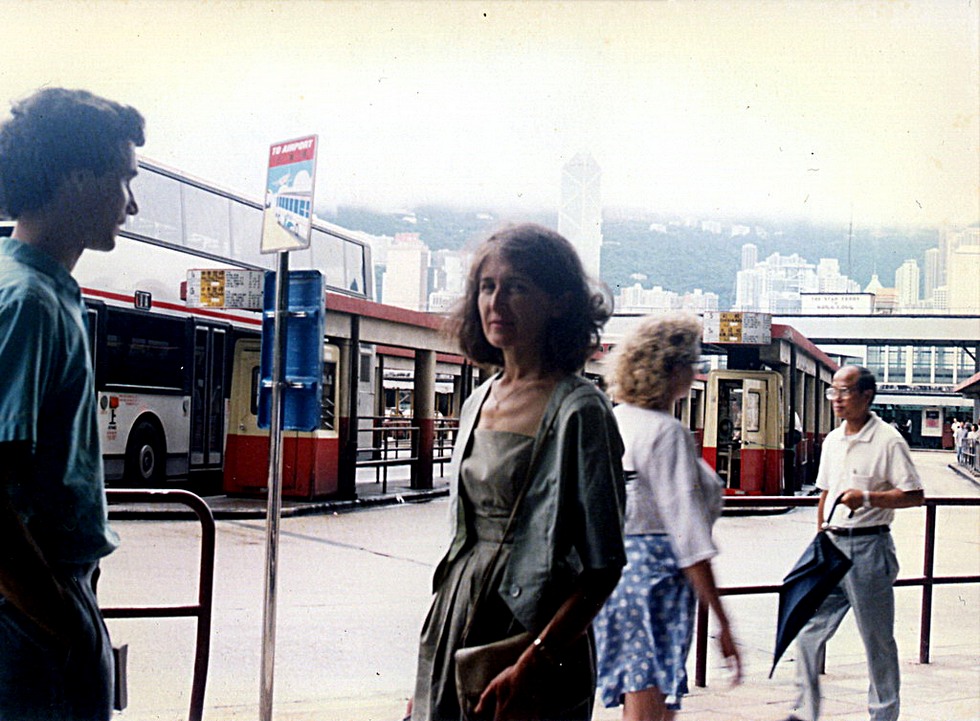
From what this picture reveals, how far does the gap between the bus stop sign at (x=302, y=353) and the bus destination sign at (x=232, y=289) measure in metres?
0.34

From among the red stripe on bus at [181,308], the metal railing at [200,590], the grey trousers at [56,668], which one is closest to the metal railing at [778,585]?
the metal railing at [200,590]

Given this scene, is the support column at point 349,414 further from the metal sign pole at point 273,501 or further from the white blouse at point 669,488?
the white blouse at point 669,488

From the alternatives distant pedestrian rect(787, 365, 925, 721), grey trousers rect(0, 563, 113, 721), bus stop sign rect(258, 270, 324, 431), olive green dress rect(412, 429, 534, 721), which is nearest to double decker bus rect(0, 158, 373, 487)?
bus stop sign rect(258, 270, 324, 431)

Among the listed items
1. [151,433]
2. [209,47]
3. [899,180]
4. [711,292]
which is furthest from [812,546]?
[151,433]

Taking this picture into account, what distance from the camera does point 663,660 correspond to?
2.50 metres

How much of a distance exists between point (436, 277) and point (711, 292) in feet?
2.71

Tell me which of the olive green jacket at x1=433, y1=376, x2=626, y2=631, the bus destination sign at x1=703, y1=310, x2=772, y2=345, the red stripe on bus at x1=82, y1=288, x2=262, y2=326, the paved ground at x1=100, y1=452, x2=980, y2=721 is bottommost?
the paved ground at x1=100, y1=452, x2=980, y2=721

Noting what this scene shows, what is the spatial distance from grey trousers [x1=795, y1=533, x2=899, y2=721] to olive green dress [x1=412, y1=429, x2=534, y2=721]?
189 centimetres

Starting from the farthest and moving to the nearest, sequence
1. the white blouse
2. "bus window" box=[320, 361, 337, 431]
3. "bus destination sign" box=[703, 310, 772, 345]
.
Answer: "bus window" box=[320, 361, 337, 431] < "bus destination sign" box=[703, 310, 772, 345] < the white blouse

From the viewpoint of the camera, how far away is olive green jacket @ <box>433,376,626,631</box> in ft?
6.34

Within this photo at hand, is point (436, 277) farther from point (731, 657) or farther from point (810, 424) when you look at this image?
point (810, 424)

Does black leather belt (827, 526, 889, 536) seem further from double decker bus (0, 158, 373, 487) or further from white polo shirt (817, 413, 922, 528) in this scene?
double decker bus (0, 158, 373, 487)

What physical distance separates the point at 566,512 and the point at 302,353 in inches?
76.9

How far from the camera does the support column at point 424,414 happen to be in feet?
36.9
